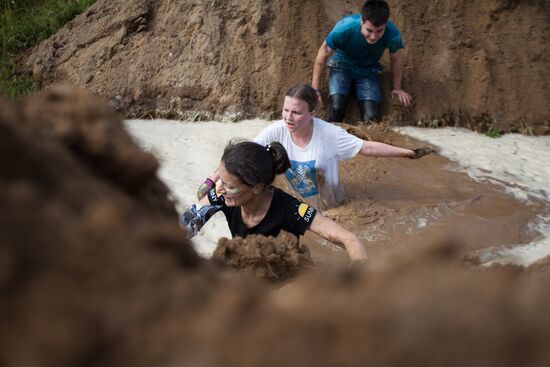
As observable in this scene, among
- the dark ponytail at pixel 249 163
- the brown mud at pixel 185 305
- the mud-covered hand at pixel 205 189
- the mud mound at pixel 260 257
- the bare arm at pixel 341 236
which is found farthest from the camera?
the mud-covered hand at pixel 205 189

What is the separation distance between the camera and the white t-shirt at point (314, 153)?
17.6 feet

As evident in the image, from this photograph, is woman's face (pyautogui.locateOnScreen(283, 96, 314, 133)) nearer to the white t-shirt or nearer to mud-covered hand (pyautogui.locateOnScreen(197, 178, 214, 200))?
the white t-shirt

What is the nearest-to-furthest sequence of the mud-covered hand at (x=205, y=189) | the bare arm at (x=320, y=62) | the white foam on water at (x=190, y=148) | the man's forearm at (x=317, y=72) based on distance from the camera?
the mud-covered hand at (x=205, y=189), the white foam on water at (x=190, y=148), the bare arm at (x=320, y=62), the man's forearm at (x=317, y=72)

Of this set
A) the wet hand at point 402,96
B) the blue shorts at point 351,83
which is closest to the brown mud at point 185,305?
the blue shorts at point 351,83

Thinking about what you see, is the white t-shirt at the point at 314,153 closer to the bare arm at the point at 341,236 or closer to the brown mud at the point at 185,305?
the bare arm at the point at 341,236

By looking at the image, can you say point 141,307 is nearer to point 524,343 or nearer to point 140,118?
point 524,343

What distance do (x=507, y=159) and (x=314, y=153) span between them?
9.46 ft

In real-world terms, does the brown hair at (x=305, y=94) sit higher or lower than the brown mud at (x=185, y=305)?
lower

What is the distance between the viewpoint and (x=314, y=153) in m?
5.38

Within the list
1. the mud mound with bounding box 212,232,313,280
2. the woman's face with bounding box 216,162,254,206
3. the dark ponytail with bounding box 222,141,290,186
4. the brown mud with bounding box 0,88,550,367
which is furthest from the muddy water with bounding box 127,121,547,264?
the brown mud with bounding box 0,88,550,367

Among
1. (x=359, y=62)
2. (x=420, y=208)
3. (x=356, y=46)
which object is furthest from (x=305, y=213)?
(x=359, y=62)

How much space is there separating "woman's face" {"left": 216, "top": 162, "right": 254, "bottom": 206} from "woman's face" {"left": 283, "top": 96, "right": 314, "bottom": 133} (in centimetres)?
161

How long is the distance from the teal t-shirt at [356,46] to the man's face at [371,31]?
0.70ft

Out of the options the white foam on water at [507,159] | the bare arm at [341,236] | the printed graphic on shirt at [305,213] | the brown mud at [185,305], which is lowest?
the white foam on water at [507,159]
